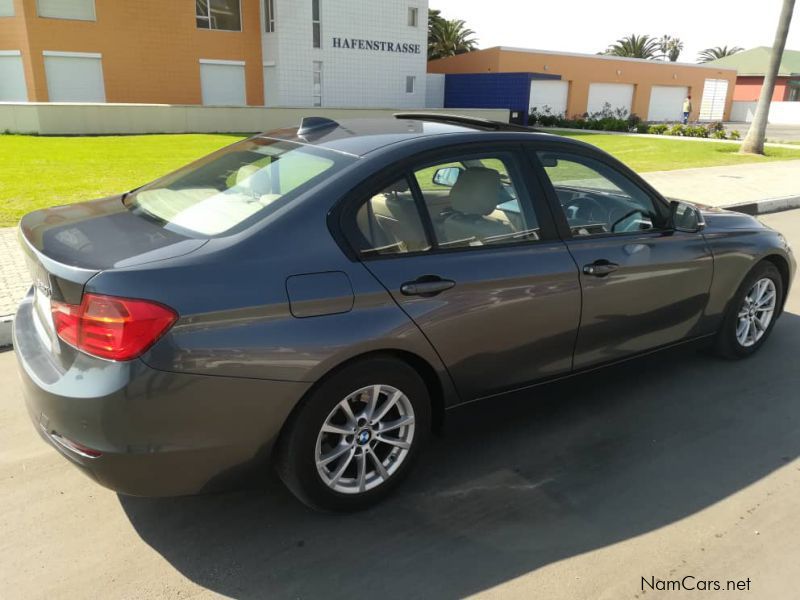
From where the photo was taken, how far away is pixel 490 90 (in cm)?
3659

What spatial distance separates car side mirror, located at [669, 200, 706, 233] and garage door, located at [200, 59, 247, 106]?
29.3m

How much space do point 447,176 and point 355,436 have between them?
1362mm

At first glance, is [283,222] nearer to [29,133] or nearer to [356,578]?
[356,578]

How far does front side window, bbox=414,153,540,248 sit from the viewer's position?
3135 millimetres

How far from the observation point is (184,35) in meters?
29.7

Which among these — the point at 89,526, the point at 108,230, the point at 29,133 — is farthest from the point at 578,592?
the point at 29,133

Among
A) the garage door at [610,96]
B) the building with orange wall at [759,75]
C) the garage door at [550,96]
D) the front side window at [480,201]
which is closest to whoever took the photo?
the front side window at [480,201]

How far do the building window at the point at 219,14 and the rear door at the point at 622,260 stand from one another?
3042cm

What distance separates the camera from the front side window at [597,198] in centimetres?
353

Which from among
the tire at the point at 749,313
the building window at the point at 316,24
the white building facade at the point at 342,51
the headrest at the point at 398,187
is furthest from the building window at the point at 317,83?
the headrest at the point at 398,187

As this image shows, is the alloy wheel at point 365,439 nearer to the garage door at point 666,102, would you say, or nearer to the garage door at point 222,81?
the garage door at point 222,81

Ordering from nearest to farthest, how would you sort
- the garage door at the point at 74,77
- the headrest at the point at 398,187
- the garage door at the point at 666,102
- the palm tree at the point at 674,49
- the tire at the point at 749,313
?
the headrest at the point at 398,187 < the tire at the point at 749,313 < the garage door at the point at 74,77 < the garage door at the point at 666,102 < the palm tree at the point at 674,49

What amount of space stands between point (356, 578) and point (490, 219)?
174cm

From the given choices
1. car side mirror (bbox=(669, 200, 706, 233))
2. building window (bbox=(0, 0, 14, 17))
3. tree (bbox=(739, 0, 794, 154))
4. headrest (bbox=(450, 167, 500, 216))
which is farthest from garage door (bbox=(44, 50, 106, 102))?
car side mirror (bbox=(669, 200, 706, 233))
